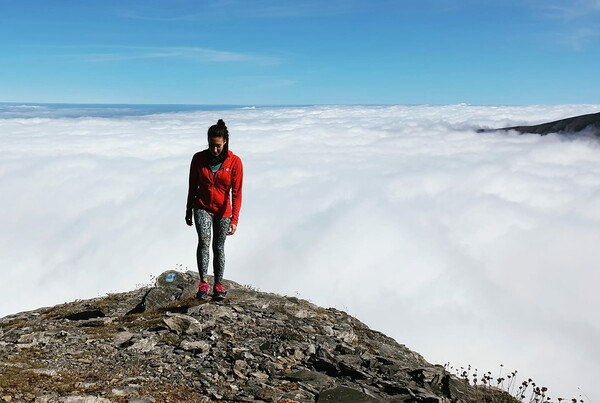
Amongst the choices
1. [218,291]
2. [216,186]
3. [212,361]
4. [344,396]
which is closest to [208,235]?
[216,186]

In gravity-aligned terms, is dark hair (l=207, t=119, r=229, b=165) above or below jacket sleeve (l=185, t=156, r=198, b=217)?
above

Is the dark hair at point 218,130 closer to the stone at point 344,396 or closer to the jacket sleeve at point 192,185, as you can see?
the jacket sleeve at point 192,185

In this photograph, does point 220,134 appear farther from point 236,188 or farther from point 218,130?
point 236,188

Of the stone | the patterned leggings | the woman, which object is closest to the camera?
the stone

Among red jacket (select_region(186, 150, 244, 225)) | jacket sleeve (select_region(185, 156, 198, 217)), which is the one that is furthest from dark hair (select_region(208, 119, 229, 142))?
jacket sleeve (select_region(185, 156, 198, 217))

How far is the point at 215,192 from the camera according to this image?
8258 mm

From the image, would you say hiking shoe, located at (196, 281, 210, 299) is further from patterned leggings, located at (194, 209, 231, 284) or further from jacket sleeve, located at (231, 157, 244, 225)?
jacket sleeve, located at (231, 157, 244, 225)

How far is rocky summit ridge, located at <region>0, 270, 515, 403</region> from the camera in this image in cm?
546

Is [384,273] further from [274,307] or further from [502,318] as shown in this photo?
[274,307]

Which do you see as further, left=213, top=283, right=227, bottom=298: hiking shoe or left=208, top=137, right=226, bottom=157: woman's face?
left=213, top=283, right=227, bottom=298: hiking shoe

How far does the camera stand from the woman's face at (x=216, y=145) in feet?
25.5

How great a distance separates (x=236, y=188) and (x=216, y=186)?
37 centimetres

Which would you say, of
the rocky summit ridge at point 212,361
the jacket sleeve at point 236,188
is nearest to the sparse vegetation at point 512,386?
the rocky summit ridge at point 212,361

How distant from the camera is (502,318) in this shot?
166375 millimetres
